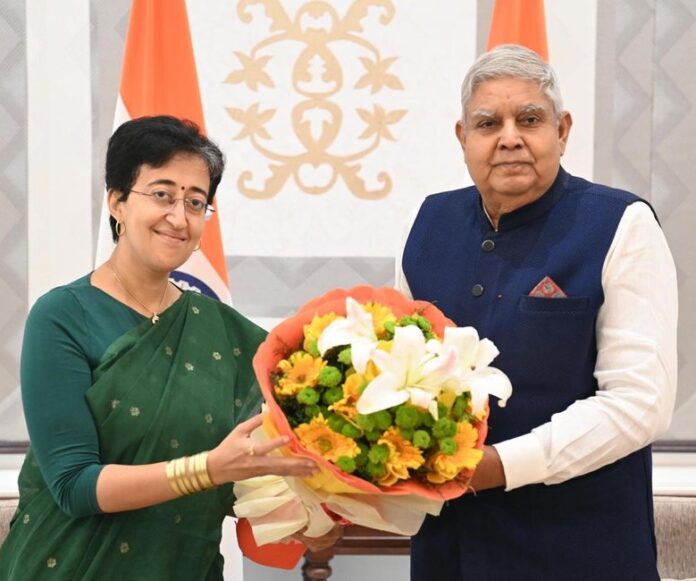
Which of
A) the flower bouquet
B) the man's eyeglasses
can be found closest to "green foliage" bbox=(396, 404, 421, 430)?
the flower bouquet

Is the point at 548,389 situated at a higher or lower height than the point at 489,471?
higher

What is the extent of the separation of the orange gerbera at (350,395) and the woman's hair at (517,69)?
747 mm

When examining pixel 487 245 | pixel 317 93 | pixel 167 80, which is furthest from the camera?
pixel 317 93

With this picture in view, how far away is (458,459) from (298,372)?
0.28 metres

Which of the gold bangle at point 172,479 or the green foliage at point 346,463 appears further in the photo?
the gold bangle at point 172,479

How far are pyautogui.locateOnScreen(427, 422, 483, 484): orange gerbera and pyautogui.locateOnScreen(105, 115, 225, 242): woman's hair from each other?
78cm

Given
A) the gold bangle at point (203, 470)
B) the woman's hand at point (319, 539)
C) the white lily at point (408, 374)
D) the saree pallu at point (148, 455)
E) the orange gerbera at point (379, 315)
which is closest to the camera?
the white lily at point (408, 374)

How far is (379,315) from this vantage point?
1.43 m

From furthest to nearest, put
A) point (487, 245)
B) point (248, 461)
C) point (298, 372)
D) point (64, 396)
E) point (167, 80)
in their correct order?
1. point (167, 80)
2. point (487, 245)
3. point (64, 396)
4. point (248, 461)
5. point (298, 372)

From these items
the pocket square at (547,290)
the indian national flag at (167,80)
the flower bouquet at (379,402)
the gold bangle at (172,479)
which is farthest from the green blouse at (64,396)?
the indian national flag at (167,80)

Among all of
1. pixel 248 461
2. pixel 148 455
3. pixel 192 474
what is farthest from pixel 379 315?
pixel 148 455

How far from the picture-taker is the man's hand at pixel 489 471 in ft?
5.41

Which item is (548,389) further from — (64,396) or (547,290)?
(64,396)

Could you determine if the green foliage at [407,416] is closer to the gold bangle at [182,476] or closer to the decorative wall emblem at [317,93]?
the gold bangle at [182,476]
